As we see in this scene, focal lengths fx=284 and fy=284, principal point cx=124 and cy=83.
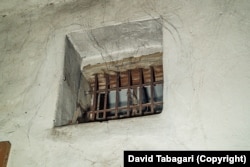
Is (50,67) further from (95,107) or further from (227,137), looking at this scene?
(227,137)

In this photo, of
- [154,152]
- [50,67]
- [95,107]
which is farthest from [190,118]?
[50,67]

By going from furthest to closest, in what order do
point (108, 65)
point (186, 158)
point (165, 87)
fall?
point (108, 65) < point (165, 87) < point (186, 158)

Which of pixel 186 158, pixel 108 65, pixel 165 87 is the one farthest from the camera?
pixel 108 65

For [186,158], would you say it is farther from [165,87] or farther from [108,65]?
[108,65]

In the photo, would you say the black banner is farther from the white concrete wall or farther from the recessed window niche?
the recessed window niche

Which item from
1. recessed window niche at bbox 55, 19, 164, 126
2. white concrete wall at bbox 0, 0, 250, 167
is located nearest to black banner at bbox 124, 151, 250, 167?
white concrete wall at bbox 0, 0, 250, 167

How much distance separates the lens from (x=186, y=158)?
4.05ft

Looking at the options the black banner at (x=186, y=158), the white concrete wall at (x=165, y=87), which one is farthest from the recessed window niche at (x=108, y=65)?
the black banner at (x=186, y=158)

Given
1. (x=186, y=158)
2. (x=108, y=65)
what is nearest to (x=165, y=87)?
(x=186, y=158)

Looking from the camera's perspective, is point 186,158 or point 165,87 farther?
point 165,87

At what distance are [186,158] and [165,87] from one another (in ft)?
1.27

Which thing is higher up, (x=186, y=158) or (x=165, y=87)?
(x=165, y=87)

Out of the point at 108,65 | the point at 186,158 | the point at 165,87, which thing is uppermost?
the point at 108,65

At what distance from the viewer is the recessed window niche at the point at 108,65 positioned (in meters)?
1.81
